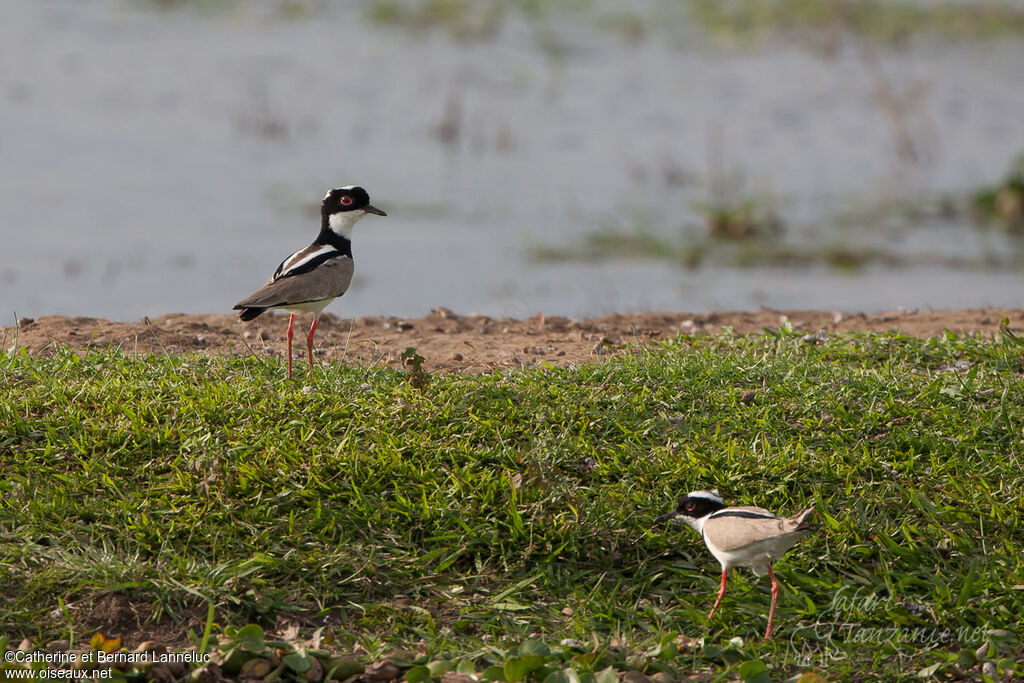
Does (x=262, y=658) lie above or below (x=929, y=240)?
below

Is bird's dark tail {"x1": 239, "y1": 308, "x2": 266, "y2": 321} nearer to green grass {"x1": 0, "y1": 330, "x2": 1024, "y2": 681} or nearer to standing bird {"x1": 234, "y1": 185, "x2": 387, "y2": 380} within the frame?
standing bird {"x1": 234, "y1": 185, "x2": 387, "y2": 380}

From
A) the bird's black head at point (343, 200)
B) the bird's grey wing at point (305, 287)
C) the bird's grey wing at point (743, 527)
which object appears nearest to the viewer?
the bird's grey wing at point (743, 527)

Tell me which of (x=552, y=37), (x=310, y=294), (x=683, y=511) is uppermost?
(x=552, y=37)

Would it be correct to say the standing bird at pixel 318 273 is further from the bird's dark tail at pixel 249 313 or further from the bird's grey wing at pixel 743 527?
the bird's grey wing at pixel 743 527

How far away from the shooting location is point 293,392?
589 centimetres

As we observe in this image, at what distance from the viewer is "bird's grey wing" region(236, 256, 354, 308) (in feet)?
20.3

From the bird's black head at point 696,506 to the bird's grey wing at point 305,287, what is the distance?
2406 millimetres

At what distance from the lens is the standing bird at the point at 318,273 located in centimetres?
624

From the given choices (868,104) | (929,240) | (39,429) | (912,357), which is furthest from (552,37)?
(39,429)

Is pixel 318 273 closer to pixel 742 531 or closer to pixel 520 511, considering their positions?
pixel 520 511

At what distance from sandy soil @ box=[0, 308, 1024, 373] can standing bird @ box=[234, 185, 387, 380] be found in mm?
453

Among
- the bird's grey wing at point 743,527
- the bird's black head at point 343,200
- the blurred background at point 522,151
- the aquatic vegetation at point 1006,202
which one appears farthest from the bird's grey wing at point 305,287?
the aquatic vegetation at point 1006,202

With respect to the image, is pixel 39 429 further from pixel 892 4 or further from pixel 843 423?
pixel 892 4

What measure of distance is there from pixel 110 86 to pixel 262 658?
56.3 ft
